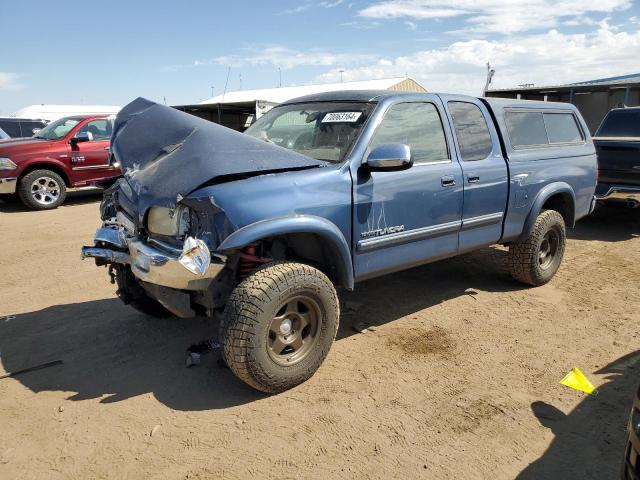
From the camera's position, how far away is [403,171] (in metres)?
3.70

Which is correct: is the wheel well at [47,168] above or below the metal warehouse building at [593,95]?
below

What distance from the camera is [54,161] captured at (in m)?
9.61

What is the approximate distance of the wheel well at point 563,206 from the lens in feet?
17.6

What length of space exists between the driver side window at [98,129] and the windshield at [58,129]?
0.23 m

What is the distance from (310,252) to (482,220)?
1.78 m

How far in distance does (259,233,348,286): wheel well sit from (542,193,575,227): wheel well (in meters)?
3.02

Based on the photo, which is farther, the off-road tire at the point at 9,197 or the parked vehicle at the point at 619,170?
the off-road tire at the point at 9,197

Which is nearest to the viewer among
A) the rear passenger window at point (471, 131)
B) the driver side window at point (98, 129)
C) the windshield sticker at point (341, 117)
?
the windshield sticker at point (341, 117)

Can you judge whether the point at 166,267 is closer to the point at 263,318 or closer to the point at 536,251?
the point at 263,318

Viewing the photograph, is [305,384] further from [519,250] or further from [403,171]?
[519,250]

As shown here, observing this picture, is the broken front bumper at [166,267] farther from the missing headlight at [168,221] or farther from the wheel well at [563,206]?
the wheel well at [563,206]

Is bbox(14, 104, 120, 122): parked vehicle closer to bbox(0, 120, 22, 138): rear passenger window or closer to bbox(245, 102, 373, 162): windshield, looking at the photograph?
bbox(0, 120, 22, 138): rear passenger window

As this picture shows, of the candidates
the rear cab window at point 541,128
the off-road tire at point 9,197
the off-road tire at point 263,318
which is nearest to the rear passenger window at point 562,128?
the rear cab window at point 541,128

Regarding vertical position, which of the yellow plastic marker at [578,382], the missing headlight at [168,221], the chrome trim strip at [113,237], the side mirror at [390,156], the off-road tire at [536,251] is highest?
the side mirror at [390,156]
